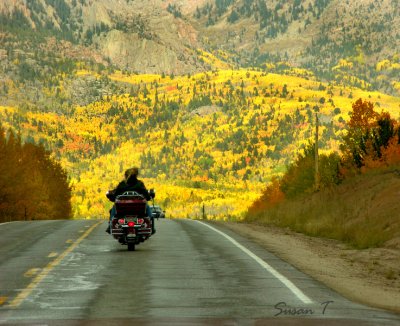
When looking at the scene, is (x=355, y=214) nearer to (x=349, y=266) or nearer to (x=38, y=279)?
(x=349, y=266)

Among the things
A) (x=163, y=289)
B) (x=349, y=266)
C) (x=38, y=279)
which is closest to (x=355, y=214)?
(x=349, y=266)

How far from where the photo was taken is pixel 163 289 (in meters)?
12.9

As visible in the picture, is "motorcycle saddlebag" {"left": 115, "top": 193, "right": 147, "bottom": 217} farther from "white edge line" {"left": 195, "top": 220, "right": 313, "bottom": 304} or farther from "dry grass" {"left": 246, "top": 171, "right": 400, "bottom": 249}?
"dry grass" {"left": 246, "top": 171, "right": 400, "bottom": 249}

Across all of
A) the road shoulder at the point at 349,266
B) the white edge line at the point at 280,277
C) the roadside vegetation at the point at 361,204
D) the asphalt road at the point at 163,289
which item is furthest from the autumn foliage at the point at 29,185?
the asphalt road at the point at 163,289

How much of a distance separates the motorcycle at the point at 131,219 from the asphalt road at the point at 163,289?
0.48 m

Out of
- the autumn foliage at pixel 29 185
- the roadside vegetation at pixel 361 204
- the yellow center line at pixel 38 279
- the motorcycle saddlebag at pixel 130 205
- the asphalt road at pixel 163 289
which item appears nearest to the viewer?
the asphalt road at pixel 163 289

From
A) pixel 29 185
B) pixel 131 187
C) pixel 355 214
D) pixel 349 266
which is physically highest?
pixel 29 185

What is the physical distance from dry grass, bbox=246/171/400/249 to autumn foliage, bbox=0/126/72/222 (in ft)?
122

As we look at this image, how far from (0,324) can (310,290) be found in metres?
5.38

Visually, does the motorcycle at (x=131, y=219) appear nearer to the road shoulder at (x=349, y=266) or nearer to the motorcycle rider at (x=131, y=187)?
the motorcycle rider at (x=131, y=187)

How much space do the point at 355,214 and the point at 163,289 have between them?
64.6 ft

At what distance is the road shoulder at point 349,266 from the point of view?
1309 centimetres

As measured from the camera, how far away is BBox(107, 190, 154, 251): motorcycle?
64.5ft

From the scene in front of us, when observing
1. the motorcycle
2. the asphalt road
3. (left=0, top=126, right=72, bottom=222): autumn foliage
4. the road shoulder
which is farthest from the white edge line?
(left=0, top=126, right=72, bottom=222): autumn foliage
